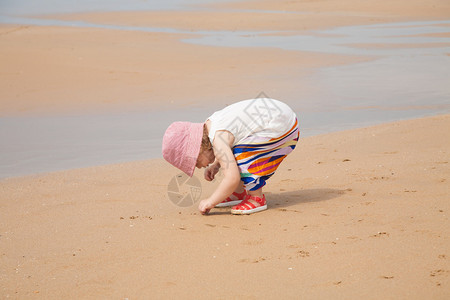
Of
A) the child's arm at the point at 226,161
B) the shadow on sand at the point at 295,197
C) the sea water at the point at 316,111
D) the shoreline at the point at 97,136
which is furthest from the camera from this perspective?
the sea water at the point at 316,111

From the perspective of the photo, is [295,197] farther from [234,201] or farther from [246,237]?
[246,237]

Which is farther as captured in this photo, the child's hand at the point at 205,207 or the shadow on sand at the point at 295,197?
the shadow on sand at the point at 295,197

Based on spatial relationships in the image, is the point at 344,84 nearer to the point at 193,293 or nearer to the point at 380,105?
the point at 380,105

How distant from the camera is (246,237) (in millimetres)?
3578

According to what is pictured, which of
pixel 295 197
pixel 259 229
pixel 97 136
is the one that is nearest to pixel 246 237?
pixel 259 229

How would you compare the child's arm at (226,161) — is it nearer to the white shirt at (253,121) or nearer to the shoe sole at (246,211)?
the white shirt at (253,121)

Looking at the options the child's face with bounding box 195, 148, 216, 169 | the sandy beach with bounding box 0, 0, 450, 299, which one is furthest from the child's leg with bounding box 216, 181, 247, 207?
the child's face with bounding box 195, 148, 216, 169

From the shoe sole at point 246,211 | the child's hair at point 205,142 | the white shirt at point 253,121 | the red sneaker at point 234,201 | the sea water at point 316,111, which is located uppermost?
the white shirt at point 253,121

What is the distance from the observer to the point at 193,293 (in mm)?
2939

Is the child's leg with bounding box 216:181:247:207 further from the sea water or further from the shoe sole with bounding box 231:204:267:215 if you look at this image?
the sea water

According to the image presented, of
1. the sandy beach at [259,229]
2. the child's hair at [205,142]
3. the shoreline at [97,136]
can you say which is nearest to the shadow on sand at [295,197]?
the sandy beach at [259,229]

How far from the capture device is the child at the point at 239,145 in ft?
12.8

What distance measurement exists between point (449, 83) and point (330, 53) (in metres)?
3.90

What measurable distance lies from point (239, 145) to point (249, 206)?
40 cm
